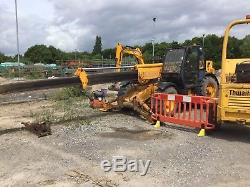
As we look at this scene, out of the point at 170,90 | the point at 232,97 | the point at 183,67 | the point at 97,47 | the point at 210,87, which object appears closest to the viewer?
the point at 232,97

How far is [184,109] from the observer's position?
10594 millimetres

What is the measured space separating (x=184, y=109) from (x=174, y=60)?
290 centimetres

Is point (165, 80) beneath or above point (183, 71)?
beneath

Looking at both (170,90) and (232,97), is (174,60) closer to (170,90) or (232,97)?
(170,90)

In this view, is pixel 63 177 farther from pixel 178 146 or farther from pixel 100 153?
pixel 178 146

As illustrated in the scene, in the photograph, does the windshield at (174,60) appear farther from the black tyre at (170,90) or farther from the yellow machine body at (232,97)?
the yellow machine body at (232,97)

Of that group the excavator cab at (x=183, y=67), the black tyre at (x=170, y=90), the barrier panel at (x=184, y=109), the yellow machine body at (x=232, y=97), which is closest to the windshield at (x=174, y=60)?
the excavator cab at (x=183, y=67)

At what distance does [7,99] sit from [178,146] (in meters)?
11.2

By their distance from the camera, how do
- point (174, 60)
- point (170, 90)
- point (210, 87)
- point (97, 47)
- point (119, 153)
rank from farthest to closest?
point (97, 47) → point (210, 87) → point (174, 60) → point (170, 90) → point (119, 153)

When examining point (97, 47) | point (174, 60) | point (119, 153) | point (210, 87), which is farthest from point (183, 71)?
point (97, 47)

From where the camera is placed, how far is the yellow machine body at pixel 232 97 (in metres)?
9.04

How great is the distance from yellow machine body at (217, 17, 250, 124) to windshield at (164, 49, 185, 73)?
128 inches

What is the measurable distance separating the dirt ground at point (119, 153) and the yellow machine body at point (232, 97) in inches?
23.8

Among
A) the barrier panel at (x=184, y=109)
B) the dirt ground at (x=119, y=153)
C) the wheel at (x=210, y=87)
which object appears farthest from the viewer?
the wheel at (x=210, y=87)
